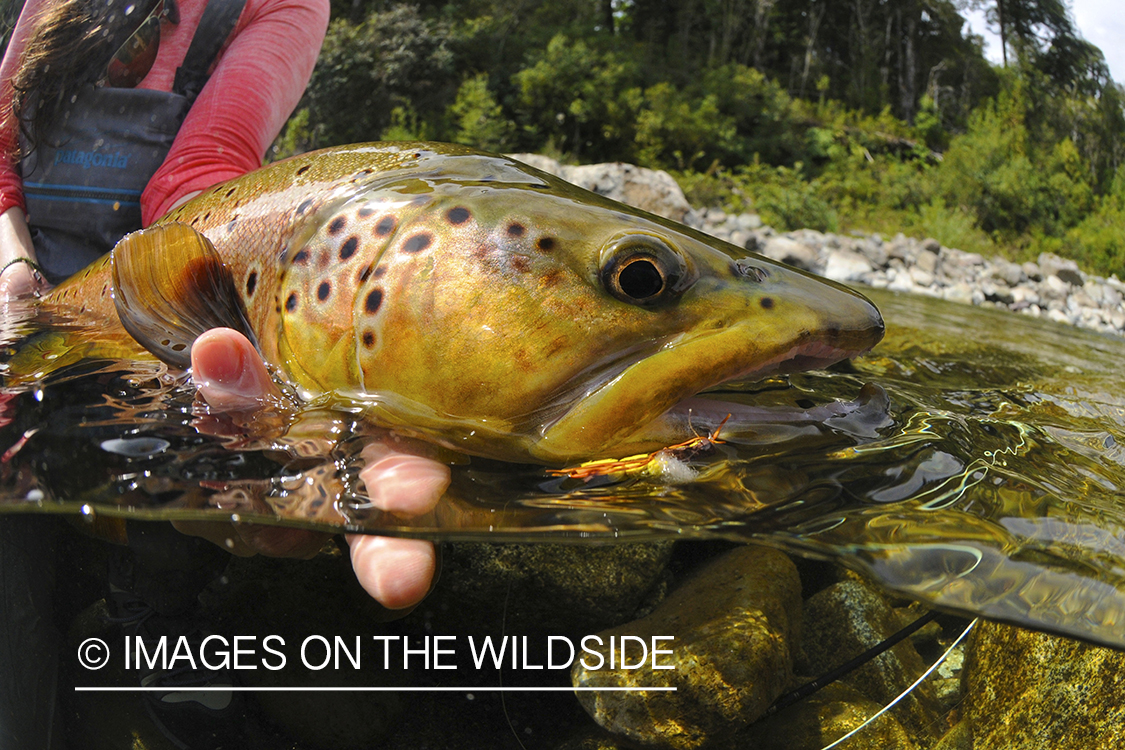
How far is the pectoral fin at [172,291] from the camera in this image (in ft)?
5.12

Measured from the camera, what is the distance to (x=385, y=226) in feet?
4.75

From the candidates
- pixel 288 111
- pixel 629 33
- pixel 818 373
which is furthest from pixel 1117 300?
pixel 629 33

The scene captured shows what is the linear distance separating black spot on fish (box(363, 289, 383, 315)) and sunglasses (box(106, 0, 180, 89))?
1691mm

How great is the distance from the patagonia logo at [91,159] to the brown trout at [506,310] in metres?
1.13

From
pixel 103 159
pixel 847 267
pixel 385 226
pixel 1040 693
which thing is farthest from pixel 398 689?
pixel 847 267

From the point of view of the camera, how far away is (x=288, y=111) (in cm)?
307

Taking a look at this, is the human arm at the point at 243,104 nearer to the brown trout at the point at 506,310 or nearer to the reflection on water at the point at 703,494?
the brown trout at the point at 506,310

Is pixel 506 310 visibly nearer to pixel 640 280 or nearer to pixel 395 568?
pixel 640 280

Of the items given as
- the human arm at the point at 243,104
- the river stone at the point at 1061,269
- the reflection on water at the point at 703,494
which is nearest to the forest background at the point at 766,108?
the river stone at the point at 1061,269

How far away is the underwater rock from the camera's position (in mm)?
1427

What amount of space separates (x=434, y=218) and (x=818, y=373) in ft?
4.18

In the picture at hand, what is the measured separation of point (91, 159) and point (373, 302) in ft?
5.64

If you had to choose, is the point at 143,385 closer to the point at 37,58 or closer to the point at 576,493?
the point at 576,493

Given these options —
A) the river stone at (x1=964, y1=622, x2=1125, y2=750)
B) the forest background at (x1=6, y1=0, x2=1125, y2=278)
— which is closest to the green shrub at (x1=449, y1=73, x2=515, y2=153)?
the forest background at (x1=6, y1=0, x2=1125, y2=278)
